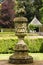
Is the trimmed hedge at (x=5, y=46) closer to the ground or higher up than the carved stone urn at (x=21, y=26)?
closer to the ground

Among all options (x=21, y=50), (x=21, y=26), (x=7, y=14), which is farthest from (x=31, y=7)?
(x=21, y=50)

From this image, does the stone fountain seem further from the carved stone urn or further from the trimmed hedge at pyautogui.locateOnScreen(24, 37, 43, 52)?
the trimmed hedge at pyautogui.locateOnScreen(24, 37, 43, 52)

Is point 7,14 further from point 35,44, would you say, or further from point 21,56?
point 21,56

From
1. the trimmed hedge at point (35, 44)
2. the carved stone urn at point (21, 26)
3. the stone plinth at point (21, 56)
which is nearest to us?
the stone plinth at point (21, 56)

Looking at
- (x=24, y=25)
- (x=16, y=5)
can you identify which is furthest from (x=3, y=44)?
(x=16, y=5)

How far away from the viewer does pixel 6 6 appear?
4769cm

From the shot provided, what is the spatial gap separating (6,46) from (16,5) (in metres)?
33.3

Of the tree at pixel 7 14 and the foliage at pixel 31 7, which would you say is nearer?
the tree at pixel 7 14

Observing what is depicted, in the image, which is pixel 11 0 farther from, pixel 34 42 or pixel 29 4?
pixel 34 42

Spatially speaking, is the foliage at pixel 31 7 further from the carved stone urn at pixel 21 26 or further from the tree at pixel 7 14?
the carved stone urn at pixel 21 26

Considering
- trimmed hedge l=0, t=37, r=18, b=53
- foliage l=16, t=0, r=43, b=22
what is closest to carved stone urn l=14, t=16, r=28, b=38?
trimmed hedge l=0, t=37, r=18, b=53

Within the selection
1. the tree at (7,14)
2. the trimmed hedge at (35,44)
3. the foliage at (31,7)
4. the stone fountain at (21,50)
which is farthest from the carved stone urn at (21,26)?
the foliage at (31,7)

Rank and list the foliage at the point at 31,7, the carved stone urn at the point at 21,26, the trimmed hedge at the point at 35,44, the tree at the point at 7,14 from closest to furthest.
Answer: the carved stone urn at the point at 21,26 < the trimmed hedge at the point at 35,44 < the tree at the point at 7,14 < the foliage at the point at 31,7

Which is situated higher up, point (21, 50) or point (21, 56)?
point (21, 50)
